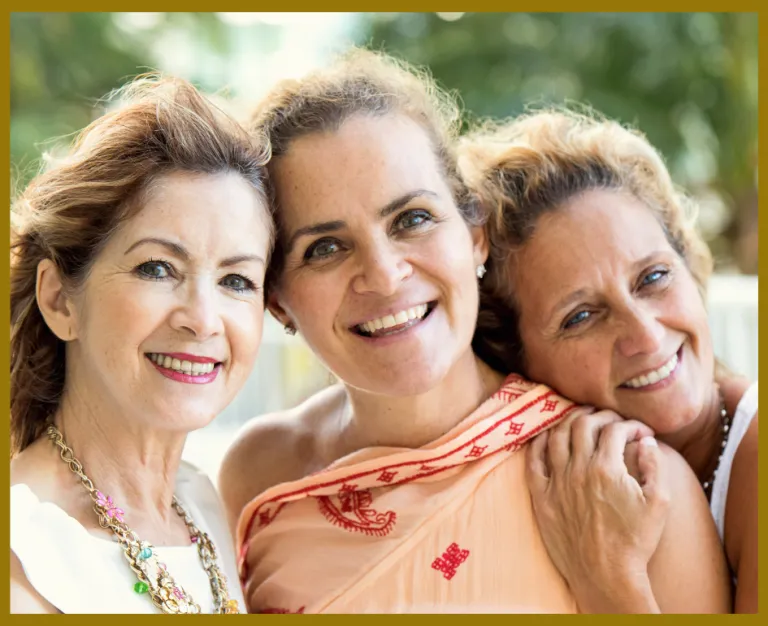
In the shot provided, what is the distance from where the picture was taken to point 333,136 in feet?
6.40

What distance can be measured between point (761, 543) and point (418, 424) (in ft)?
2.47

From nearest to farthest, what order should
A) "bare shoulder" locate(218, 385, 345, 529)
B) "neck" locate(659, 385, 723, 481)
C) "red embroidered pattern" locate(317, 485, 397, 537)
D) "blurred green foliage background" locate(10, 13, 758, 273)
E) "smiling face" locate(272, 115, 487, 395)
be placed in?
"smiling face" locate(272, 115, 487, 395), "red embroidered pattern" locate(317, 485, 397, 537), "neck" locate(659, 385, 723, 481), "bare shoulder" locate(218, 385, 345, 529), "blurred green foliage background" locate(10, 13, 758, 273)

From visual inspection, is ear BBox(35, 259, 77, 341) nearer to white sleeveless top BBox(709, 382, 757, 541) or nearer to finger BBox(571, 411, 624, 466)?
finger BBox(571, 411, 624, 466)

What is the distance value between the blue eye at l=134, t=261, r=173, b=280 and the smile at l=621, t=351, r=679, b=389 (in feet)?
3.44

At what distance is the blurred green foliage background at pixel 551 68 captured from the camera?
7.55 meters

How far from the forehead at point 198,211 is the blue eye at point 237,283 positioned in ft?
0.22

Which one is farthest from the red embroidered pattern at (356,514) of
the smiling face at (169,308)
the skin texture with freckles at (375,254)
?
the smiling face at (169,308)

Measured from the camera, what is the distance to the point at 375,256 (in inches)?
74.0

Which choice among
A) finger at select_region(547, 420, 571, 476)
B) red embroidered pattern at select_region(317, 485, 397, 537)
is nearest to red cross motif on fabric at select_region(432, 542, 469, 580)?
red embroidered pattern at select_region(317, 485, 397, 537)

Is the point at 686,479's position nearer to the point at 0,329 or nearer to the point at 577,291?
the point at 577,291

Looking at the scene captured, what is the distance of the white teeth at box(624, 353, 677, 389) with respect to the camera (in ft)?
6.73

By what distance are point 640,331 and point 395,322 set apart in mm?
538

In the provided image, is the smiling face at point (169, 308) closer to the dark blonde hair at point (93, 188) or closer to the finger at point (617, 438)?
the dark blonde hair at point (93, 188)

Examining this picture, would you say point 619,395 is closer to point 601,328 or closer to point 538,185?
point 601,328
